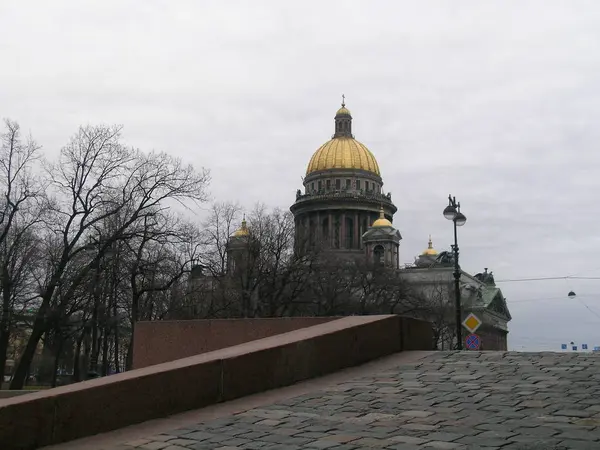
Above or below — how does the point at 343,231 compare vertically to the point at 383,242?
above

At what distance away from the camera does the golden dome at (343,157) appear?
299ft

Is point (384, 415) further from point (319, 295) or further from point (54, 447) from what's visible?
point (319, 295)

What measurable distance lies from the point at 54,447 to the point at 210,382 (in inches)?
76.6

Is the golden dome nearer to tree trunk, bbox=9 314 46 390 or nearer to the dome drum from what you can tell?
the dome drum

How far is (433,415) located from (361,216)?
273 ft

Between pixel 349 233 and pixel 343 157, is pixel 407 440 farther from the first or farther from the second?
pixel 343 157

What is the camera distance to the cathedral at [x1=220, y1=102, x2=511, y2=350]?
81688 mm

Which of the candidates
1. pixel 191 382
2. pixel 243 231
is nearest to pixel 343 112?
pixel 243 231

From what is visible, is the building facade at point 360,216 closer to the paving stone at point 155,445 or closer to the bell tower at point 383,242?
the bell tower at point 383,242

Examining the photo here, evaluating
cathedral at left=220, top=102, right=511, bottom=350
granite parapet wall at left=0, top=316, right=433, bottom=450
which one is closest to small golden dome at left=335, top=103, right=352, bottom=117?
cathedral at left=220, top=102, right=511, bottom=350

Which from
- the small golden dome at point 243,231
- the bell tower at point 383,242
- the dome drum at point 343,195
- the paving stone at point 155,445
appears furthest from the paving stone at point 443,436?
the dome drum at point 343,195

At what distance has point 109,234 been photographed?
1043 inches

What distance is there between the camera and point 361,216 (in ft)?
295

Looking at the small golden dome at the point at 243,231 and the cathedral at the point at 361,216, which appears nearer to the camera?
the small golden dome at the point at 243,231
